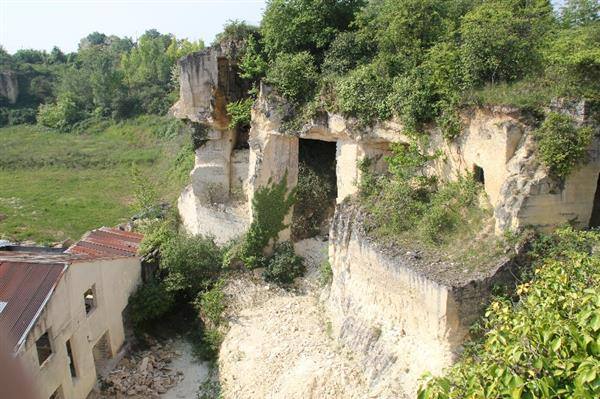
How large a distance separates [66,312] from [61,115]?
124 ft

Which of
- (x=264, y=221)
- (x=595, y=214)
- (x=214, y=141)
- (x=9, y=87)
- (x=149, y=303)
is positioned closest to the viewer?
(x=595, y=214)

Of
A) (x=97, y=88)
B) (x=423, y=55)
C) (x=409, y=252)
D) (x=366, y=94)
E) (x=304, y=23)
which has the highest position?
(x=304, y=23)

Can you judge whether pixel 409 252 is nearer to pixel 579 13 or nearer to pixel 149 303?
pixel 149 303

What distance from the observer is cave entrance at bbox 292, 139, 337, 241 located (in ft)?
70.5

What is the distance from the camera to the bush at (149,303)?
59.2 ft

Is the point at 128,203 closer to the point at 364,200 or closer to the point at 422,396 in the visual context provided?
the point at 364,200

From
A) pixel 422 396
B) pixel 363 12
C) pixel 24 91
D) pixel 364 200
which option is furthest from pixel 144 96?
pixel 422 396

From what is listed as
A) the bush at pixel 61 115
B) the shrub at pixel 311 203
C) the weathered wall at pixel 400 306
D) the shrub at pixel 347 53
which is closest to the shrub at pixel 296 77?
the shrub at pixel 347 53

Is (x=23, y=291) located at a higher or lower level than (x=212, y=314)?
higher

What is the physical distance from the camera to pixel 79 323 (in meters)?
14.9

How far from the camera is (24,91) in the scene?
5372cm

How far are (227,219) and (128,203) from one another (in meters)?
10.7

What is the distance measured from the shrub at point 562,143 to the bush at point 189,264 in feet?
39.0

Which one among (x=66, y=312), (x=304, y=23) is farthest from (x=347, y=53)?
(x=66, y=312)
